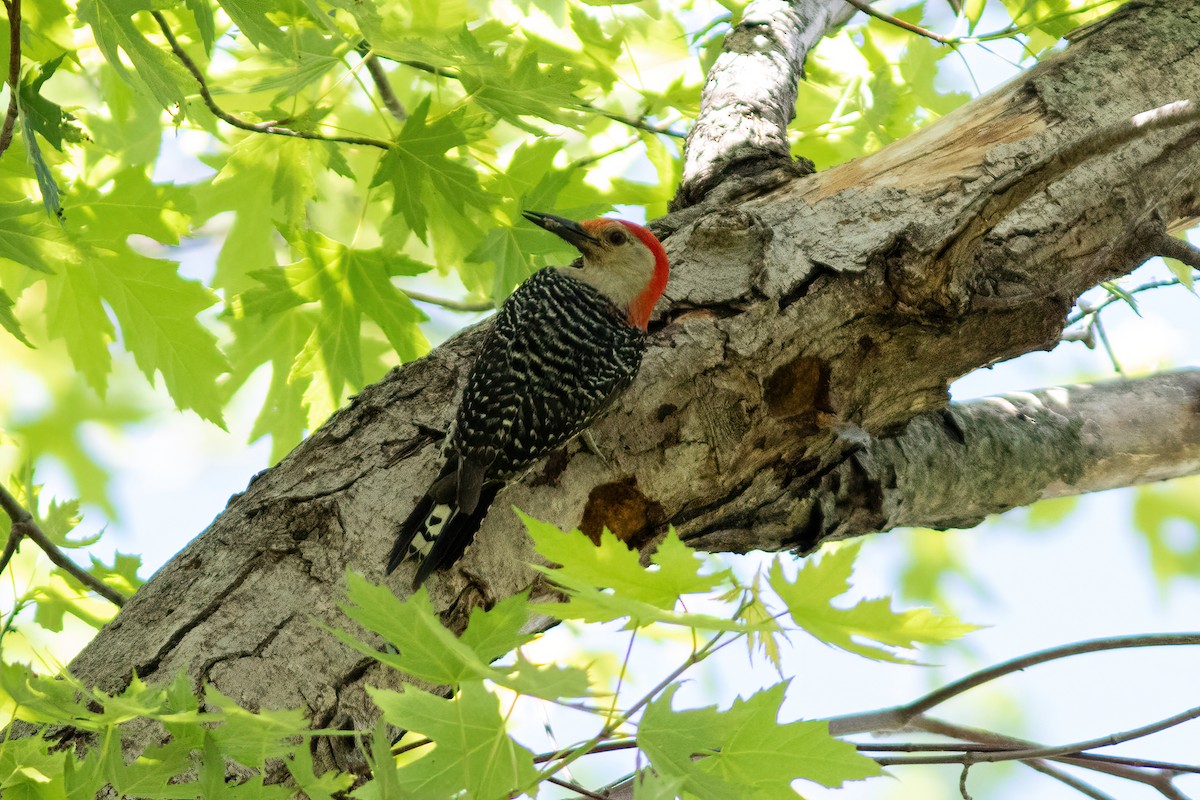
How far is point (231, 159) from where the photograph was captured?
3262 millimetres

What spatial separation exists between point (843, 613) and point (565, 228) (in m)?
2.13

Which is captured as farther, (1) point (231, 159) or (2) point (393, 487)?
(1) point (231, 159)

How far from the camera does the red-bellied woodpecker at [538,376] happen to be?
213cm

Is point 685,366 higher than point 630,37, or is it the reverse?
point 630,37

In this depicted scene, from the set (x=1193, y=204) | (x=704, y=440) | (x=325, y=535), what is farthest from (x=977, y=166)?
(x=325, y=535)

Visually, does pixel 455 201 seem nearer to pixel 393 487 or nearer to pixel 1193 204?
pixel 393 487

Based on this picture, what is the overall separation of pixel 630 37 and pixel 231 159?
5.03ft

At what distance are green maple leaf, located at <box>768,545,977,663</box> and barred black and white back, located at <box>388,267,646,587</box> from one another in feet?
3.21

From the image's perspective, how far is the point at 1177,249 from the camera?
2521 mm

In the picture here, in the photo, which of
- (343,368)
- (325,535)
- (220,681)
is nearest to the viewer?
(220,681)

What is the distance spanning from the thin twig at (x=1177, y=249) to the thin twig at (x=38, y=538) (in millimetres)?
2706

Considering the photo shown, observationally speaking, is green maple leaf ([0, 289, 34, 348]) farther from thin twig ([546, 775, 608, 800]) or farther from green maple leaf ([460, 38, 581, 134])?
thin twig ([546, 775, 608, 800])

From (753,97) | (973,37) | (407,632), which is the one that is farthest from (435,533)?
(973,37)

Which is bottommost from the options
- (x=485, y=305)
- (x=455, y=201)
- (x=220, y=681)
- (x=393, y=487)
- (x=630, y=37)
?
(x=220, y=681)
